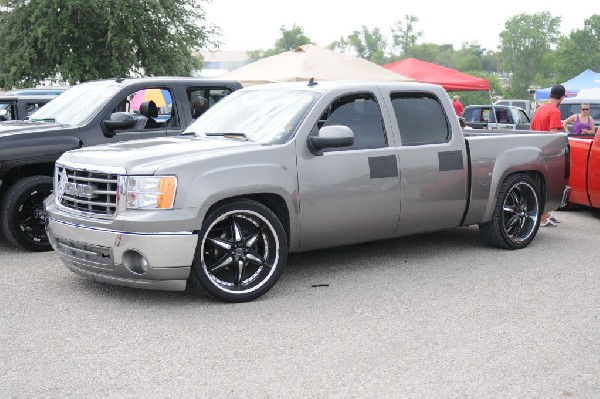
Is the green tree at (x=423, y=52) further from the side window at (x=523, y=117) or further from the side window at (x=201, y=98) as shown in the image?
the side window at (x=201, y=98)

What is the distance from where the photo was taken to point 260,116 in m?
6.89

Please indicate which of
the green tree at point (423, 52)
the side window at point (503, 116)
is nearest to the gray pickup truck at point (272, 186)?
the side window at point (503, 116)

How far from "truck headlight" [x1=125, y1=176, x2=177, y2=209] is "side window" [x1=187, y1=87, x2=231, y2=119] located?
3.53 meters

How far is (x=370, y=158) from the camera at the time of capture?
22.4ft

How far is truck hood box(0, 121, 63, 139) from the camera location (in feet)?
26.3

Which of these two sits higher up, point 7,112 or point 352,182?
point 7,112

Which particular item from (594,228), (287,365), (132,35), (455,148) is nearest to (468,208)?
(455,148)

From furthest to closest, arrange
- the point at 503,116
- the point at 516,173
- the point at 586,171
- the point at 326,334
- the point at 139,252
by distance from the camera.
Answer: the point at 503,116 < the point at 586,171 < the point at 516,173 < the point at 139,252 < the point at 326,334

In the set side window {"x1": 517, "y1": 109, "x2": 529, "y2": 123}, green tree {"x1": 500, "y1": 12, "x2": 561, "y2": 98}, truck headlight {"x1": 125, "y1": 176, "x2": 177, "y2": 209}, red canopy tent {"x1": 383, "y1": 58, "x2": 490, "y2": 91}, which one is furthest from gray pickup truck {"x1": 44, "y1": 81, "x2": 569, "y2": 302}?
green tree {"x1": 500, "y1": 12, "x2": 561, "y2": 98}

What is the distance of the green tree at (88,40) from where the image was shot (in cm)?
2427

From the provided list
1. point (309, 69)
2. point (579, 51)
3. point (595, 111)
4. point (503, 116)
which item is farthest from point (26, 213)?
point (579, 51)

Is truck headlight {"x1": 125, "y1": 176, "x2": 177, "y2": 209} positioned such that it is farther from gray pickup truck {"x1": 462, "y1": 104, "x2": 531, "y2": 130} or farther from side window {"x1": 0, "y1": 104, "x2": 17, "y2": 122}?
gray pickup truck {"x1": 462, "y1": 104, "x2": 531, "y2": 130}

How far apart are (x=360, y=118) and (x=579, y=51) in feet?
346

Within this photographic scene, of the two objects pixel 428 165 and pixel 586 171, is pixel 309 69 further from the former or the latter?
pixel 428 165
